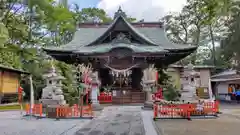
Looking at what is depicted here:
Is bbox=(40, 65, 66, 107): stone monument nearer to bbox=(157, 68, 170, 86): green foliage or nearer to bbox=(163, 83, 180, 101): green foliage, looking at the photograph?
bbox=(163, 83, 180, 101): green foliage

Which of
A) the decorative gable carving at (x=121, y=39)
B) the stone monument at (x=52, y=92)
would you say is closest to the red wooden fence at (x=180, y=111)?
the stone monument at (x=52, y=92)

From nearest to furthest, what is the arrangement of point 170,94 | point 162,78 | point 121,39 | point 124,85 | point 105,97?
point 121,39 < point 105,97 < point 170,94 < point 124,85 < point 162,78

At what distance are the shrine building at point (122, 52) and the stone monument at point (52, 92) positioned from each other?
8.73ft

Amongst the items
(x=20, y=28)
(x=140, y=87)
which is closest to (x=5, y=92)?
(x=140, y=87)

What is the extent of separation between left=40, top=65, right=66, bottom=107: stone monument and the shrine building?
2.66 meters

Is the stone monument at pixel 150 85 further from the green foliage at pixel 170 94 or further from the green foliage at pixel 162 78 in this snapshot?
the green foliage at pixel 162 78

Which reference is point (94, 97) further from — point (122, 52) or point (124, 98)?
point (124, 98)

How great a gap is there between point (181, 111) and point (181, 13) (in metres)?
27.5

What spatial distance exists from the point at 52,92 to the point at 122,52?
5.60 metres

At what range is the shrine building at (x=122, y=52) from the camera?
57.8 ft

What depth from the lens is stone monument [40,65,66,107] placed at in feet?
48.0

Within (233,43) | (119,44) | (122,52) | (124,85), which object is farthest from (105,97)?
(233,43)

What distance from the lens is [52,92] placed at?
49.2 feet

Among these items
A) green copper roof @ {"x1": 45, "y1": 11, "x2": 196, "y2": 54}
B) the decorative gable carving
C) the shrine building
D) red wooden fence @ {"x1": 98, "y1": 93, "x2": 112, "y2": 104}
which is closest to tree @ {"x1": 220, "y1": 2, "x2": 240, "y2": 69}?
the shrine building
